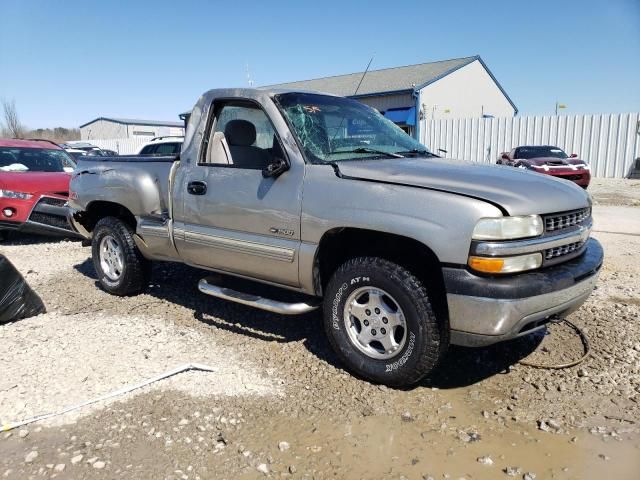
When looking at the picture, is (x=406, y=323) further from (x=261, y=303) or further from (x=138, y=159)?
(x=138, y=159)

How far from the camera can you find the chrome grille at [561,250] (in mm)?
3098

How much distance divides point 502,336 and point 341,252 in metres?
1.26

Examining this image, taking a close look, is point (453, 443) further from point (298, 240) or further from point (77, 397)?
point (77, 397)

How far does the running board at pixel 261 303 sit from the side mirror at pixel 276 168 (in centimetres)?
95

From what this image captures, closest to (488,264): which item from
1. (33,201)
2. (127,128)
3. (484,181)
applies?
(484,181)

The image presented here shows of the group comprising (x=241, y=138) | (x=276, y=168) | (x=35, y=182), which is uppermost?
(x=241, y=138)

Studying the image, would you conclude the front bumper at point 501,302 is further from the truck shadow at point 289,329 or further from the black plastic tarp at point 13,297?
the black plastic tarp at point 13,297

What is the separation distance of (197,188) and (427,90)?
27.9 meters

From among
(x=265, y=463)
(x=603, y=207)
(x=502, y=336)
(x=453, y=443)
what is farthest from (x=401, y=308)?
(x=603, y=207)

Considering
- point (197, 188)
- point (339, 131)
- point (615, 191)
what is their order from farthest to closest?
point (615, 191) → point (197, 188) → point (339, 131)

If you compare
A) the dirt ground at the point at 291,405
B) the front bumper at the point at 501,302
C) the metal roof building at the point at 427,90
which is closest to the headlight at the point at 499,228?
the front bumper at the point at 501,302

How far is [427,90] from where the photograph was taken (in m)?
29.9

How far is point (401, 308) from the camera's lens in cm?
323

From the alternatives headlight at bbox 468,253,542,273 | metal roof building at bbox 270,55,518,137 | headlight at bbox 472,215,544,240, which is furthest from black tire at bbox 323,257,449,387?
metal roof building at bbox 270,55,518,137
